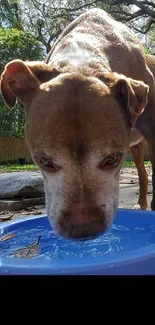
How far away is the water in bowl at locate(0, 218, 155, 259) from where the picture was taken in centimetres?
288

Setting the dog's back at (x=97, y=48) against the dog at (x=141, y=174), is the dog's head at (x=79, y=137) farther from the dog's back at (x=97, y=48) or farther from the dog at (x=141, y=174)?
the dog at (x=141, y=174)

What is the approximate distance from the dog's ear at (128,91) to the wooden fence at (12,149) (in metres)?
18.8

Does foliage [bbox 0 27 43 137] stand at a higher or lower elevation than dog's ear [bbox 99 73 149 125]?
lower

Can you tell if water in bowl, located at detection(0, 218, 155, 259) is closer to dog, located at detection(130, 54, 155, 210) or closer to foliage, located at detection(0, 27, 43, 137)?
dog, located at detection(130, 54, 155, 210)

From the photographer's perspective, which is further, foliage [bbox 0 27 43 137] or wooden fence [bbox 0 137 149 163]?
wooden fence [bbox 0 137 149 163]

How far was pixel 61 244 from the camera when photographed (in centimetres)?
316

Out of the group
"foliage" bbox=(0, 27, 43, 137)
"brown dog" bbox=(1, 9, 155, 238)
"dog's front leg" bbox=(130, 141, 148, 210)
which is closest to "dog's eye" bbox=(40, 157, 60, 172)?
"brown dog" bbox=(1, 9, 155, 238)

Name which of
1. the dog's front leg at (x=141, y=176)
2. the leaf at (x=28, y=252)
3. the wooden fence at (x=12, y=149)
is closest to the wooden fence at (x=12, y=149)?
the wooden fence at (x=12, y=149)

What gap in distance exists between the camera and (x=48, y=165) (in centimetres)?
248

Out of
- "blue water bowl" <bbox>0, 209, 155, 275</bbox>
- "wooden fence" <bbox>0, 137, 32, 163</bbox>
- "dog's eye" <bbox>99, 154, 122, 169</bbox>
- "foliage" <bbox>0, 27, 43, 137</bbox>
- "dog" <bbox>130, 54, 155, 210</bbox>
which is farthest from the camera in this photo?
"wooden fence" <bbox>0, 137, 32, 163</bbox>

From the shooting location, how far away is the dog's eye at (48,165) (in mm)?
2418

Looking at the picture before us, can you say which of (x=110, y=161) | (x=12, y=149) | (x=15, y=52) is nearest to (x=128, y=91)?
(x=110, y=161)

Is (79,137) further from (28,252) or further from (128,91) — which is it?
(28,252)

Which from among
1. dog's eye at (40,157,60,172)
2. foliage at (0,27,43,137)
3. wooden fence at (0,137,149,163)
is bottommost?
wooden fence at (0,137,149,163)
